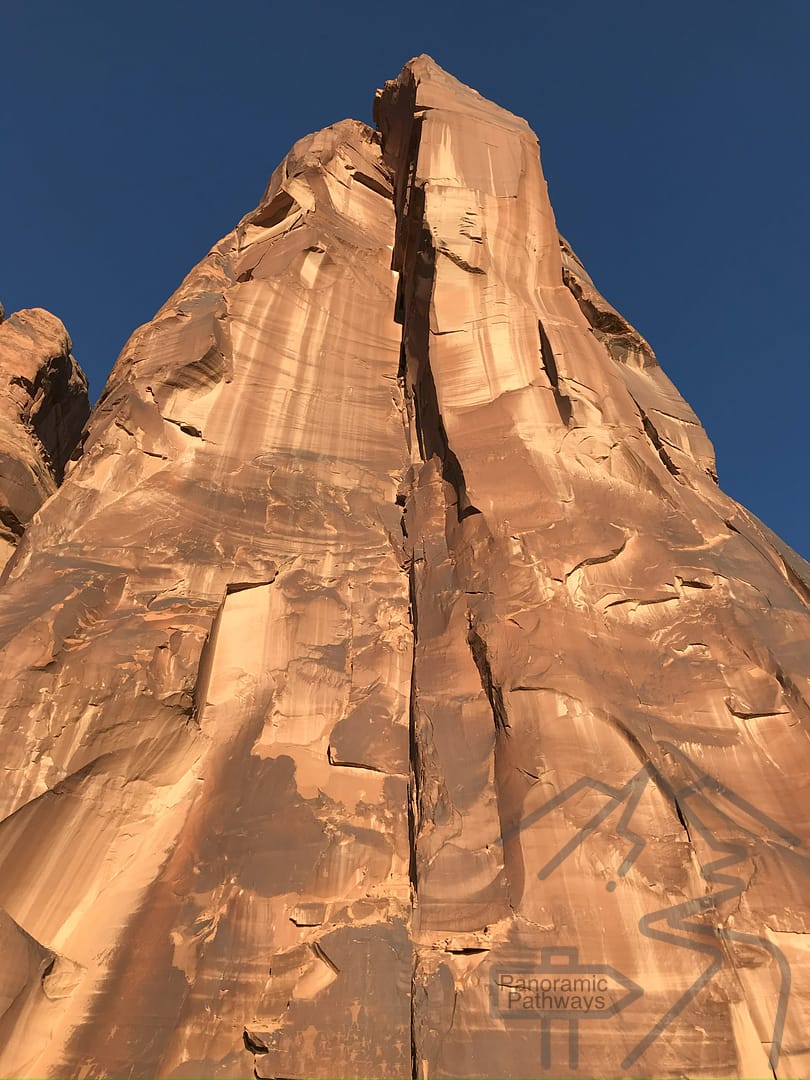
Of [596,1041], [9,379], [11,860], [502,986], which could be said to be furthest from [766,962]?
[9,379]

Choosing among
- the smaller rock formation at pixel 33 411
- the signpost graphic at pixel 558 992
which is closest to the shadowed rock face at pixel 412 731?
the signpost graphic at pixel 558 992

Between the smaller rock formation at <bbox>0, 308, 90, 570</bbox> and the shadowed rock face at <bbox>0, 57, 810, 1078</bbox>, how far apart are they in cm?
398

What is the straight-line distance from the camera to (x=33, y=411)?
1923cm

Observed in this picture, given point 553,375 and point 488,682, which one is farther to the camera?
point 553,375

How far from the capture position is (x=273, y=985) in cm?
633

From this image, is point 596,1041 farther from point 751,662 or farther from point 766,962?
point 751,662

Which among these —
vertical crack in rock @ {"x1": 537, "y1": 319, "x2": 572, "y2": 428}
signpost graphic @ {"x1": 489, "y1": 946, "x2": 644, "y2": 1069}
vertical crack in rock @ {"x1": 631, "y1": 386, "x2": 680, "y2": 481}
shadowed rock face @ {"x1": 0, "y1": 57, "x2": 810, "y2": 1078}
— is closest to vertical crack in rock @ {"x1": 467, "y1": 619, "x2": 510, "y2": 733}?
shadowed rock face @ {"x1": 0, "y1": 57, "x2": 810, "y2": 1078}

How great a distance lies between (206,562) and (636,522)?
579cm

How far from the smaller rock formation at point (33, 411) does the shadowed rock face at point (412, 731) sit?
3983mm

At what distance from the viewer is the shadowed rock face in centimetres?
576

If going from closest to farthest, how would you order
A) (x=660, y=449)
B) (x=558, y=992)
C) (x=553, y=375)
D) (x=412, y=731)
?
(x=558, y=992)
(x=412, y=731)
(x=553, y=375)
(x=660, y=449)

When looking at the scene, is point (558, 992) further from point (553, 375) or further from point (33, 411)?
point (33, 411)

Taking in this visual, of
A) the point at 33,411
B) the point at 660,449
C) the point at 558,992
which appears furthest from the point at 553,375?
the point at 33,411

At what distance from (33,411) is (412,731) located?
15.9 m
